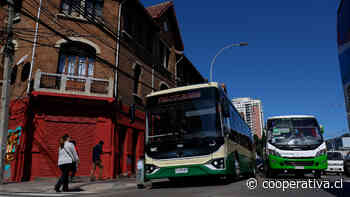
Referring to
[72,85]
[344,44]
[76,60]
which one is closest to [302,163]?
[344,44]

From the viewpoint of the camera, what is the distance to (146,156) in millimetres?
9797

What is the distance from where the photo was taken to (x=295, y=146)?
12.4 metres

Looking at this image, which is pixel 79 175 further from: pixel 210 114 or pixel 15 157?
pixel 210 114

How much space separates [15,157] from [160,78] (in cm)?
1184

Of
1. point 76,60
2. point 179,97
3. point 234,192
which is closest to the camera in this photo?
point 234,192

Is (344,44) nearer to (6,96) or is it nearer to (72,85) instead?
(6,96)

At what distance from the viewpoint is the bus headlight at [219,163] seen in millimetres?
8836

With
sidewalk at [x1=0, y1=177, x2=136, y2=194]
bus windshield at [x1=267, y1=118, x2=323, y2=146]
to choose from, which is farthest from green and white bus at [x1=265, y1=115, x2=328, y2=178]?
sidewalk at [x1=0, y1=177, x2=136, y2=194]

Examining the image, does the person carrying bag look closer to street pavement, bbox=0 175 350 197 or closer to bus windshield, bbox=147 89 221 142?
street pavement, bbox=0 175 350 197

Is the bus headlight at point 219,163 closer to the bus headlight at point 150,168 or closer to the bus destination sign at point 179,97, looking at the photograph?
the bus headlight at point 150,168

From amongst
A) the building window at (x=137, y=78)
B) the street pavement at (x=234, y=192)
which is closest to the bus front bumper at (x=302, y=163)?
the street pavement at (x=234, y=192)

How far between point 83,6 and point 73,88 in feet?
15.1

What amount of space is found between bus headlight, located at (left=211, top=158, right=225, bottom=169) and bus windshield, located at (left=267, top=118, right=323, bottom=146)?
4891 mm

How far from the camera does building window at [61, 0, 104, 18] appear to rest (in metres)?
16.2
